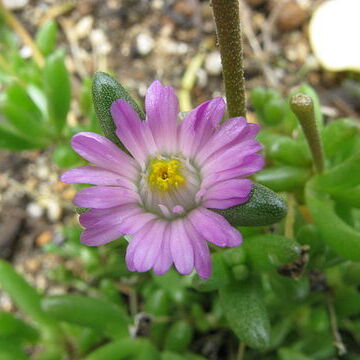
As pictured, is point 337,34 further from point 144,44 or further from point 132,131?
point 132,131

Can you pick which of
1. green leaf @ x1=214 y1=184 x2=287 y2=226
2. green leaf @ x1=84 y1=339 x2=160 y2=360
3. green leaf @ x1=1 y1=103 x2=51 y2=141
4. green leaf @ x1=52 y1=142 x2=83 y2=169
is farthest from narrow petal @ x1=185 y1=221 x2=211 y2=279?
green leaf @ x1=1 y1=103 x2=51 y2=141

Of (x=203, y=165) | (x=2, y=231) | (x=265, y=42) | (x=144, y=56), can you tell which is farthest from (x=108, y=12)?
(x=203, y=165)

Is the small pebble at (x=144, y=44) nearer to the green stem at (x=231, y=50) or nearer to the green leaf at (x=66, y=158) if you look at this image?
the green leaf at (x=66, y=158)

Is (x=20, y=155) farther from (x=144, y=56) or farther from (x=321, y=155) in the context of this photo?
(x=321, y=155)

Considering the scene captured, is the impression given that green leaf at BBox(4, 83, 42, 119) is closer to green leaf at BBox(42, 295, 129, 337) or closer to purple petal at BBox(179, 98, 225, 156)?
green leaf at BBox(42, 295, 129, 337)

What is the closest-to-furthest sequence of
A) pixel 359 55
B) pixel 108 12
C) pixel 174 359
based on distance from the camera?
pixel 174 359 < pixel 359 55 < pixel 108 12
